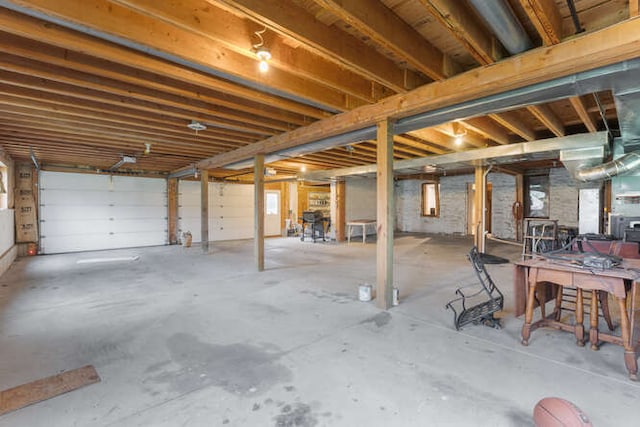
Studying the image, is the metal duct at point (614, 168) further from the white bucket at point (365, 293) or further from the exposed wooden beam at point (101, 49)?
the exposed wooden beam at point (101, 49)

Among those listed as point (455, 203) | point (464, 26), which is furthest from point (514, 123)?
point (455, 203)

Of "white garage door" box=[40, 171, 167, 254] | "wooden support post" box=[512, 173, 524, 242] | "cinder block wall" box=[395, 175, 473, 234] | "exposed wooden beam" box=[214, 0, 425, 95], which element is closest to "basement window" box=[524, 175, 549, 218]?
"wooden support post" box=[512, 173, 524, 242]

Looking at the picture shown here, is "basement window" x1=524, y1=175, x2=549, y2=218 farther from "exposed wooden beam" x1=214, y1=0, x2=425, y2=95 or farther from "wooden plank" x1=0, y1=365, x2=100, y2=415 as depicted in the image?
"wooden plank" x1=0, y1=365, x2=100, y2=415

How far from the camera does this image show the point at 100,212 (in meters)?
8.43

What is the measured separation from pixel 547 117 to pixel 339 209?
693 centimetres

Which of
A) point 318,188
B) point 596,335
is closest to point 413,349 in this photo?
point 596,335

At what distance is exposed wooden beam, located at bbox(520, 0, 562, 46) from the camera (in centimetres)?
176

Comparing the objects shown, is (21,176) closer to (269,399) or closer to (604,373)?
(269,399)

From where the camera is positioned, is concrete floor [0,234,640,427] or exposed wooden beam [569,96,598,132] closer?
concrete floor [0,234,640,427]

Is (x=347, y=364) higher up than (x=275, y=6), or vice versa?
(x=275, y=6)

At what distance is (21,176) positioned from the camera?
7.39 meters

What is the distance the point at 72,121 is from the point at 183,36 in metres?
3.01

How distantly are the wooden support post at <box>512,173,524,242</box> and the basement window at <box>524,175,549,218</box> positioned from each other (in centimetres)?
29

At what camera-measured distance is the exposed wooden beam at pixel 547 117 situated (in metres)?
3.59
